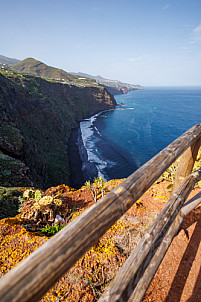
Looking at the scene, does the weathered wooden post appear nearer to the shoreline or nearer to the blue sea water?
the shoreline

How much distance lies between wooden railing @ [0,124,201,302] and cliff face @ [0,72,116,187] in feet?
38.0

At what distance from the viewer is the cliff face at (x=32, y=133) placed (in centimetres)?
1537

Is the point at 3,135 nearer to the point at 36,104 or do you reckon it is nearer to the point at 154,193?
the point at 154,193

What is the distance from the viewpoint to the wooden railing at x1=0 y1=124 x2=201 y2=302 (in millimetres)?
700

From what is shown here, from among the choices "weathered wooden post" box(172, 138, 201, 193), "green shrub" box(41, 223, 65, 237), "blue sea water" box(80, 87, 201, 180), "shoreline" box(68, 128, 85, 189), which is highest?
"weathered wooden post" box(172, 138, 201, 193)

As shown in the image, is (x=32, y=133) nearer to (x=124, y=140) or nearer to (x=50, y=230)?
(x=124, y=140)

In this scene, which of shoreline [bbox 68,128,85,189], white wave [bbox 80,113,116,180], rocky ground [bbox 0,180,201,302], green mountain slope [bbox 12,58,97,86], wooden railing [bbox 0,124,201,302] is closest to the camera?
wooden railing [bbox 0,124,201,302]

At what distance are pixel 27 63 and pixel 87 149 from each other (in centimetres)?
14475

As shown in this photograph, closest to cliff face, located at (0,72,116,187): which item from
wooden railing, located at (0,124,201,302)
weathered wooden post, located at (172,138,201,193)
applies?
weathered wooden post, located at (172,138,201,193)

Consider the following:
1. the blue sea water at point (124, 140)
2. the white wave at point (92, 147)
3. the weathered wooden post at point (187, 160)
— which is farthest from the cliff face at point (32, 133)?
the weathered wooden post at point (187, 160)

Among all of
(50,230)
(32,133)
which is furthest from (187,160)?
(32,133)

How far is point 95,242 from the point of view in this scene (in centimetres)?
100

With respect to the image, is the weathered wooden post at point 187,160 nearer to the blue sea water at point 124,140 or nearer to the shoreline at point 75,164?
the shoreline at point 75,164

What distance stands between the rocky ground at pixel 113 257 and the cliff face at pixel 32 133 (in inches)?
295
